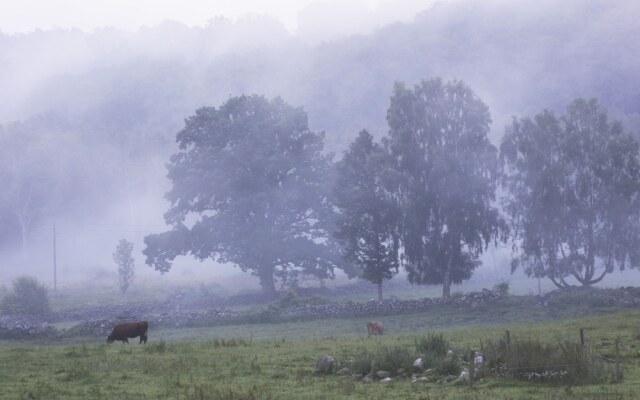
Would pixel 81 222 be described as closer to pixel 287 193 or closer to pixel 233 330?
pixel 287 193

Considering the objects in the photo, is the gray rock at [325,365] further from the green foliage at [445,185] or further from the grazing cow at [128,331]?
the green foliage at [445,185]

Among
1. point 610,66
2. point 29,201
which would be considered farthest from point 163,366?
point 610,66

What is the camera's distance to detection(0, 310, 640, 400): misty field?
19.3 m

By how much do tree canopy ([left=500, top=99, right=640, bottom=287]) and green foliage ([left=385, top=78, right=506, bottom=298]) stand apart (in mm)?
2258

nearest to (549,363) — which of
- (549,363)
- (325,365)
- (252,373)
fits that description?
(549,363)

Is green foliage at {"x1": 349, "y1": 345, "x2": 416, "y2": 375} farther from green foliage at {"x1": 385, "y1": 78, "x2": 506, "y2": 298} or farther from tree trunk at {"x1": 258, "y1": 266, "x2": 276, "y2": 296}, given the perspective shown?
tree trunk at {"x1": 258, "y1": 266, "x2": 276, "y2": 296}

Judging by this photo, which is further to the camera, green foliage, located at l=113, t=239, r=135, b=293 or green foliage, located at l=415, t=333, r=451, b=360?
green foliage, located at l=113, t=239, r=135, b=293

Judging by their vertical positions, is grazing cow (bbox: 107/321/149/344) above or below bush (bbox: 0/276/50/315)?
below

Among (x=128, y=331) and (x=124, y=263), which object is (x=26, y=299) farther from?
(x=128, y=331)

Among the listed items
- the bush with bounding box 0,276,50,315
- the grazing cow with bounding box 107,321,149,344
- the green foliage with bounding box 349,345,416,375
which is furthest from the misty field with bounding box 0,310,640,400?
the bush with bounding box 0,276,50,315

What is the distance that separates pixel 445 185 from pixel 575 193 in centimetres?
960

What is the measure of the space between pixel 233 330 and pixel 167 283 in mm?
40791

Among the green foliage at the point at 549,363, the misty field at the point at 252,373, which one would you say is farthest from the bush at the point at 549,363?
the misty field at the point at 252,373

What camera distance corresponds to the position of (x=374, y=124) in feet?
607
